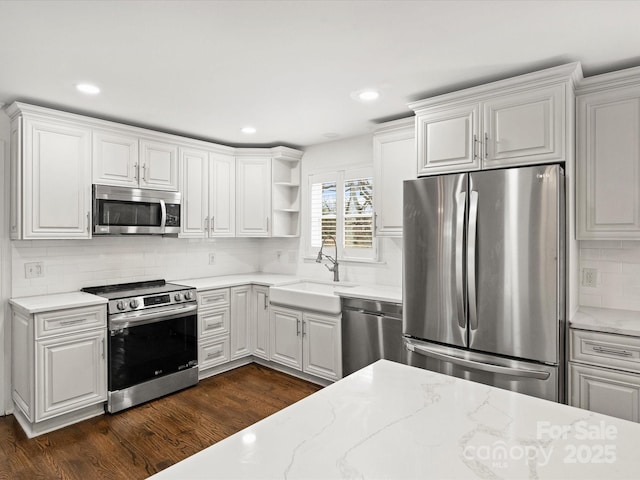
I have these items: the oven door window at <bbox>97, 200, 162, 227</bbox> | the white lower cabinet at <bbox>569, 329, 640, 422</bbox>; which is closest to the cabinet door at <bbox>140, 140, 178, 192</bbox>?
the oven door window at <bbox>97, 200, 162, 227</bbox>

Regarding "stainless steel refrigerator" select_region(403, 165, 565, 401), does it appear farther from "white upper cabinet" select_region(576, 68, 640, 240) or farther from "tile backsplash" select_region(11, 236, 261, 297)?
"tile backsplash" select_region(11, 236, 261, 297)

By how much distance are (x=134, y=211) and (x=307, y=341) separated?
2.02m

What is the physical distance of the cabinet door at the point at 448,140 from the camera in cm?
273

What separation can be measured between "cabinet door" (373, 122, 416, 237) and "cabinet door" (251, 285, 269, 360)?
1452mm

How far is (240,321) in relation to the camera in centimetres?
417

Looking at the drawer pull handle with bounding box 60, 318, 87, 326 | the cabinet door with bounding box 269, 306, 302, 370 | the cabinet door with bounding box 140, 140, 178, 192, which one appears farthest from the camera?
the cabinet door with bounding box 269, 306, 302, 370

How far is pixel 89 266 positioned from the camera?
3.57m

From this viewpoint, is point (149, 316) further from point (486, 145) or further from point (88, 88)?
point (486, 145)

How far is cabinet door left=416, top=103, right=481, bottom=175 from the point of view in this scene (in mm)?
2727

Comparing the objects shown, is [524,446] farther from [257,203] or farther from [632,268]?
[257,203]

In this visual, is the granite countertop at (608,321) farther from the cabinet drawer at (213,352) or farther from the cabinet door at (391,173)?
the cabinet drawer at (213,352)

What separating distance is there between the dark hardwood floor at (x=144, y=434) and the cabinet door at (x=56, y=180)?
1499 mm

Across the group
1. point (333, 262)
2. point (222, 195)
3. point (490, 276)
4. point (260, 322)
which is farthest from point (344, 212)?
point (490, 276)

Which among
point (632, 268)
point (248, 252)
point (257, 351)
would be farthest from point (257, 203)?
point (632, 268)
